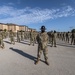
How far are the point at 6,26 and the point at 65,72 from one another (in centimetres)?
11555

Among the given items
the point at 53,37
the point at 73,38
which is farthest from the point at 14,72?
the point at 73,38

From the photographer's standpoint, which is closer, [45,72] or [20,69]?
[45,72]

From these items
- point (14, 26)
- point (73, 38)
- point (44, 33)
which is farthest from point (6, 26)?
point (44, 33)

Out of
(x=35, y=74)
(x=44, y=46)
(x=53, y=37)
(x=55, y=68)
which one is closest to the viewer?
(x=35, y=74)

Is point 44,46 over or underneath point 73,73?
over

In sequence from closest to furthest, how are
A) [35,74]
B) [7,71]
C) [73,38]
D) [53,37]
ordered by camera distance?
[35,74] < [7,71] < [53,37] < [73,38]

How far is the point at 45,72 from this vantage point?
699 centimetres

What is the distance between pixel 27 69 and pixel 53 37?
10.7 m

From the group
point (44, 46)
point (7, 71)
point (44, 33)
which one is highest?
point (44, 33)

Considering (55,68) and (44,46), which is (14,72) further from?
(44,46)

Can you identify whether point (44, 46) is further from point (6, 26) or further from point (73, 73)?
point (6, 26)

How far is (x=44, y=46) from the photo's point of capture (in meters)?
8.80

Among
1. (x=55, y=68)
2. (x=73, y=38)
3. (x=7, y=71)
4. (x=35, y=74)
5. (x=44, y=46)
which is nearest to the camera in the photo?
(x=35, y=74)

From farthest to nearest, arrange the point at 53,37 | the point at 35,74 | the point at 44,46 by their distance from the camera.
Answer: the point at 53,37 → the point at 44,46 → the point at 35,74
